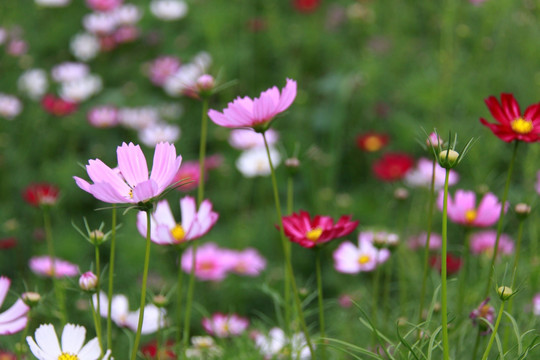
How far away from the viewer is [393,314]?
123 cm

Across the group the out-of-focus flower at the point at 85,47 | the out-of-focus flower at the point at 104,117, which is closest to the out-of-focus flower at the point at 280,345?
the out-of-focus flower at the point at 104,117

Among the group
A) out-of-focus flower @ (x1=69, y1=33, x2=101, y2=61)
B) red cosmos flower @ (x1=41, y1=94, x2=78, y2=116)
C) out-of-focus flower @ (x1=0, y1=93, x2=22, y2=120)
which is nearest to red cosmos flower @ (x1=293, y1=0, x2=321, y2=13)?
out-of-focus flower @ (x1=69, y1=33, x2=101, y2=61)

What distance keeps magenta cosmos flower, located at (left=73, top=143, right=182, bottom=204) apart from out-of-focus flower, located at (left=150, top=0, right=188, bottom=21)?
1.77 meters

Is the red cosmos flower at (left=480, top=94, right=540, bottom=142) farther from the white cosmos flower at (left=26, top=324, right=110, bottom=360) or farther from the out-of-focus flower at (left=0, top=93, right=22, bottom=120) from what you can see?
the out-of-focus flower at (left=0, top=93, right=22, bottom=120)

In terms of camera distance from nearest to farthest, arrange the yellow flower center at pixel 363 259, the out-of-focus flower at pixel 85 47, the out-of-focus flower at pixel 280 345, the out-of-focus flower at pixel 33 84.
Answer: the out-of-focus flower at pixel 280 345 < the yellow flower center at pixel 363 259 < the out-of-focus flower at pixel 33 84 < the out-of-focus flower at pixel 85 47

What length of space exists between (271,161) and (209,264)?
1.58 feet

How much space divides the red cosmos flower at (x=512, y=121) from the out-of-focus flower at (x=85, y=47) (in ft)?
5.74

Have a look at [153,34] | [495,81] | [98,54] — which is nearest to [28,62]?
[98,54]

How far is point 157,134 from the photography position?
1.86 m

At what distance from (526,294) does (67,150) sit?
54.2 inches

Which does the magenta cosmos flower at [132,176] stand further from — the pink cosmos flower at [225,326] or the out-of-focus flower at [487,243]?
the out-of-focus flower at [487,243]

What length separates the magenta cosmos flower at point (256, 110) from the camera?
688 millimetres

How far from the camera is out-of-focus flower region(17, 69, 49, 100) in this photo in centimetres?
211

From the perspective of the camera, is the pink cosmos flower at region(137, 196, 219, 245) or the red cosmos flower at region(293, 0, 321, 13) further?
the red cosmos flower at region(293, 0, 321, 13)
